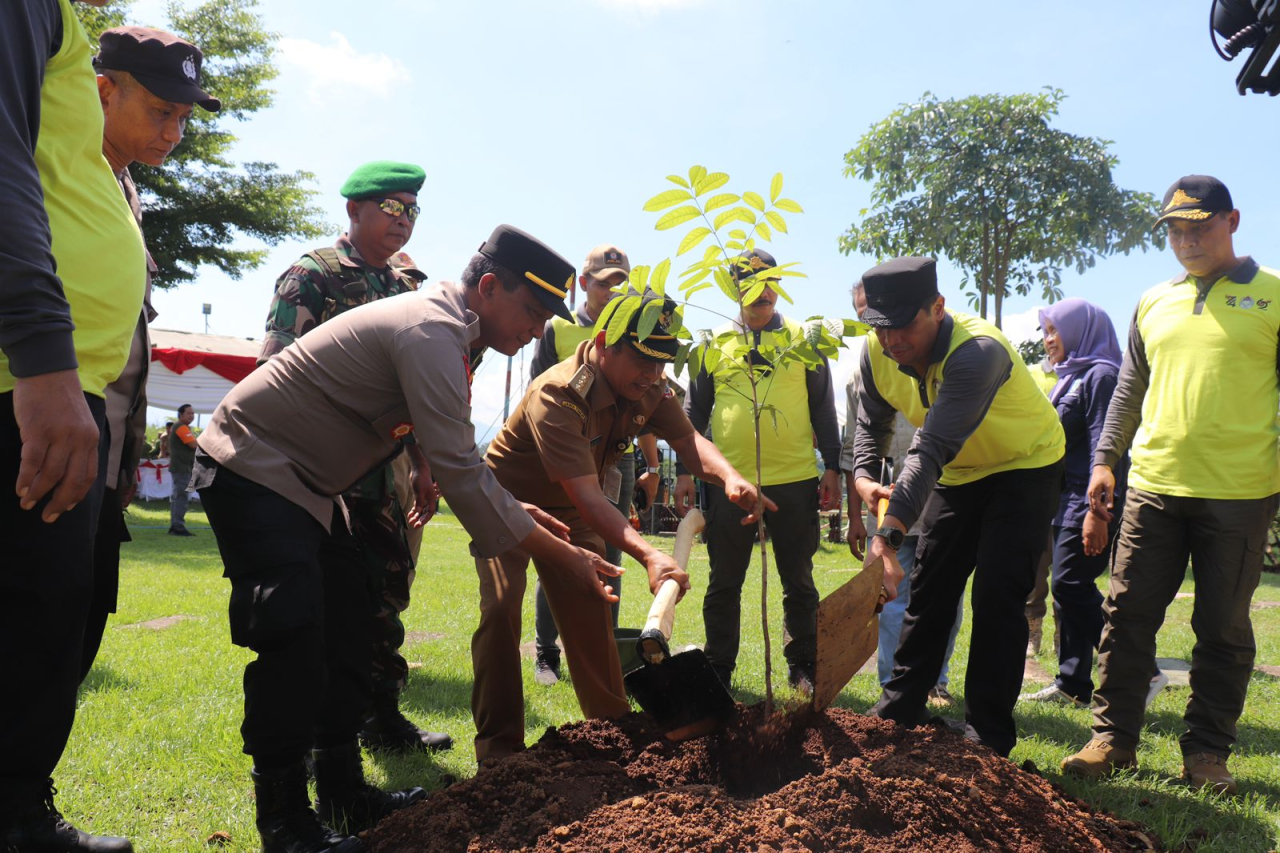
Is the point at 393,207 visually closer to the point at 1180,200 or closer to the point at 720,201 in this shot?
the point at 720,201

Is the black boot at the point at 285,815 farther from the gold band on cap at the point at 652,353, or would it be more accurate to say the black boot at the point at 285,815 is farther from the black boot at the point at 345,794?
the gold band on cap at the point at 652,353

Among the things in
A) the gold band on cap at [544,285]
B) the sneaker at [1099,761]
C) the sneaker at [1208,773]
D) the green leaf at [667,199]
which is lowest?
the sneaker at [1099,761]

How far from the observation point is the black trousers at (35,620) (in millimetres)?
1801

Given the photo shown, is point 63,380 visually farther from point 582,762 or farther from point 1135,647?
point 1135,647

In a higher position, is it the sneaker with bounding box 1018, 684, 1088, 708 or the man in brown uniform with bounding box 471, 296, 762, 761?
the man in brown uniform with bounding box 471, 296, 762, 761

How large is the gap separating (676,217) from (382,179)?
1.55 metres

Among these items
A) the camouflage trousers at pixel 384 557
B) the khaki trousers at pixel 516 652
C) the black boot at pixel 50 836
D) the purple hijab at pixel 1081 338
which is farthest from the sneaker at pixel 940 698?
the black boot at pixel 50 836

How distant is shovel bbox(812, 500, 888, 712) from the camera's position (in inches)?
113

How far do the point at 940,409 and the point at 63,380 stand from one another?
2.70m

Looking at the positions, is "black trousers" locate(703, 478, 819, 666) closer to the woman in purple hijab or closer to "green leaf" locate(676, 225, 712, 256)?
the woman in purple hijab

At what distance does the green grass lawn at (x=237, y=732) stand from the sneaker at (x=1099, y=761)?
0.07 metres

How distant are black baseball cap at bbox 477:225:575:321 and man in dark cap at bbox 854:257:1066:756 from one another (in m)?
1.21

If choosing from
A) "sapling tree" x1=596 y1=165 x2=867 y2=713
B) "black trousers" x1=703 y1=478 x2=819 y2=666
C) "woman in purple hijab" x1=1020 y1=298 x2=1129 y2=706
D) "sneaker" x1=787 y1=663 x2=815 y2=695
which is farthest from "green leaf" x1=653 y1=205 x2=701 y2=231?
"woman in purple hijab" x1=1020 y1=298 x2=1129 y2=706

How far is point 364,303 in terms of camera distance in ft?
11.2
